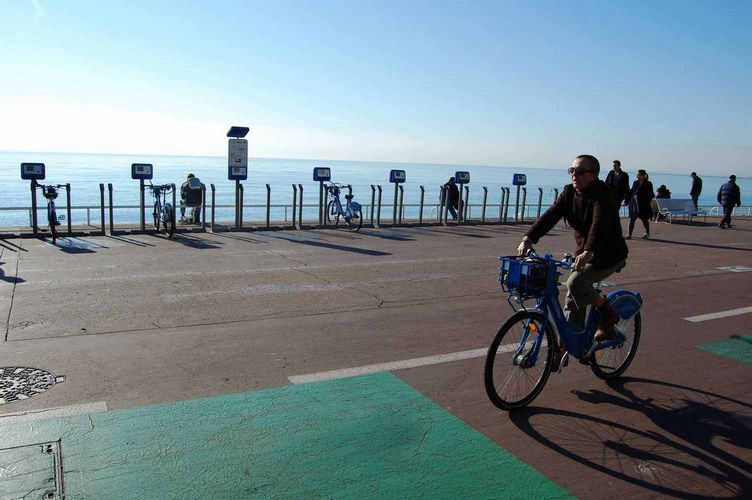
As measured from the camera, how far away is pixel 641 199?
669 inches

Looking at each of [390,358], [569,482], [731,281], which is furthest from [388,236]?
[569,482]

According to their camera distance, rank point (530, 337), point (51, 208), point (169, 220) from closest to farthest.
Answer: point (530, 337) → point (51, 208) → point (169, 220)

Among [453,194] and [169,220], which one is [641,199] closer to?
[453,194]

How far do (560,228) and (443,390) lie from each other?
49.9ft

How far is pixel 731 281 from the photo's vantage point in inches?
429

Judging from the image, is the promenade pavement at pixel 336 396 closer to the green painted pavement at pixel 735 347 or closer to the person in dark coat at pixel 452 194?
the green painted pavement at pixel 735 347

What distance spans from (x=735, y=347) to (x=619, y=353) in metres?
1.96

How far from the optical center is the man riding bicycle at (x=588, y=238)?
4.80 m

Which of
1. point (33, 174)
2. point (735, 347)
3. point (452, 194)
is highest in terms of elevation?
point (33, 174)

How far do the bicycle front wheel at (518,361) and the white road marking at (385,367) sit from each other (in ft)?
3.77

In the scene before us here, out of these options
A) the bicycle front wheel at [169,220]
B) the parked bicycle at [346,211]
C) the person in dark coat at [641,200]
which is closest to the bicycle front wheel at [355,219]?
the parked bicycle at [346,211]

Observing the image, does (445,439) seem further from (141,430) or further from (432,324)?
(432,324)

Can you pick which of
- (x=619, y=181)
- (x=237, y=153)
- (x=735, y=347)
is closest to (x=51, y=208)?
(x=237, y=153)

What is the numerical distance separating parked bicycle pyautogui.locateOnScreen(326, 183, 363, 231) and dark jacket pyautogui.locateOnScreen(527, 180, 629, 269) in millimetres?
11668
